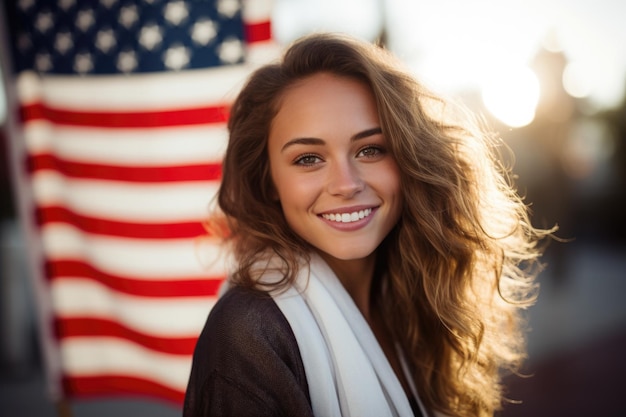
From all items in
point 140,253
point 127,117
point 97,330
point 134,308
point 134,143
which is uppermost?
point 127,117

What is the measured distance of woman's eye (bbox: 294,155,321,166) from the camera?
6.73 ft

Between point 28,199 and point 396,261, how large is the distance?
202cm

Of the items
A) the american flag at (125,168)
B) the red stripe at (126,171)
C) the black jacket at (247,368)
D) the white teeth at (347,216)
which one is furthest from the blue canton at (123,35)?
the black jacket at (247,368)

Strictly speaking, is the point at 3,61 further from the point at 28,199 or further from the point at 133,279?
the point at 133,279

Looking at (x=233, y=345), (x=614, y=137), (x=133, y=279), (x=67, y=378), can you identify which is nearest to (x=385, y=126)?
(x=233, y=345)

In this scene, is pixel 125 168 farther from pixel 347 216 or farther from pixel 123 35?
pixel 347 216

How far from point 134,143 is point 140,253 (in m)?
0.59

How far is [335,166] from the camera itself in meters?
1.99

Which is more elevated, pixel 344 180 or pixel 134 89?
pixel 134 89

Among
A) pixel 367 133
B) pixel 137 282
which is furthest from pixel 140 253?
pixel 367 133

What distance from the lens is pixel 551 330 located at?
839cm

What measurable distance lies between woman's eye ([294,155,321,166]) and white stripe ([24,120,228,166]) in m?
0.87

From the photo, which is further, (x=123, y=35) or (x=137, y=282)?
(x=137, y=282)

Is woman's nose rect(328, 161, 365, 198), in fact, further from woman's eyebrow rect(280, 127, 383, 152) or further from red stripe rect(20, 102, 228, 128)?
red stripe rect(20, 102, 228, 128)
